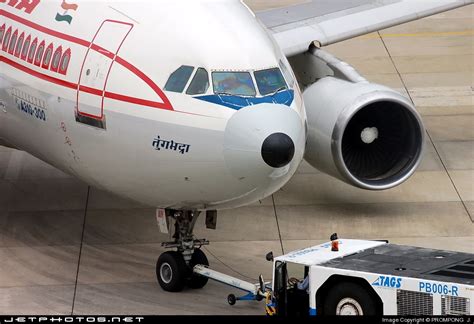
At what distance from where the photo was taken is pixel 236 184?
18266 mm

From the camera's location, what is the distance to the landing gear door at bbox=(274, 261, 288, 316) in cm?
1855

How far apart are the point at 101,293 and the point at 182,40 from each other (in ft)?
13.4

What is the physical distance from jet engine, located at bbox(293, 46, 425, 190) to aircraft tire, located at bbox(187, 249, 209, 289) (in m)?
3.50

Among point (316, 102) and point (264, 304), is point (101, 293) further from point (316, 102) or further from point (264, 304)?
point (316, 102)

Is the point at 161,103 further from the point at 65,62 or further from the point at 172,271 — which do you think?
the point at 172,271

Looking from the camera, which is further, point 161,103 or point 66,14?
point 66,14

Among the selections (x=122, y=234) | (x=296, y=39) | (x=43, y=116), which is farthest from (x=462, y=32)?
(x=43, y=116)

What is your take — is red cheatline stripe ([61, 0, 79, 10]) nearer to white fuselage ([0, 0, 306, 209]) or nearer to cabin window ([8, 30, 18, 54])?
white fuselage ([0, 0, 306, 209])

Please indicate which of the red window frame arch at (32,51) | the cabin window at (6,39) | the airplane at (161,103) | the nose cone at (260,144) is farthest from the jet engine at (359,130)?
the cabin window at (6,39)

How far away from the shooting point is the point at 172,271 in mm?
20172

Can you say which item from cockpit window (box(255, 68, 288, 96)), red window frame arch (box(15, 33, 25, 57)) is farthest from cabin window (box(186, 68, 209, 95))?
red window frame arch (box(15, 33, 25, 57))

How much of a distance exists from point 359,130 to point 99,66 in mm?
6079

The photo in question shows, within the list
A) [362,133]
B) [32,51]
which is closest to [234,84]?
[32,51]

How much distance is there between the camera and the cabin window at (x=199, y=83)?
18328 millimetres
